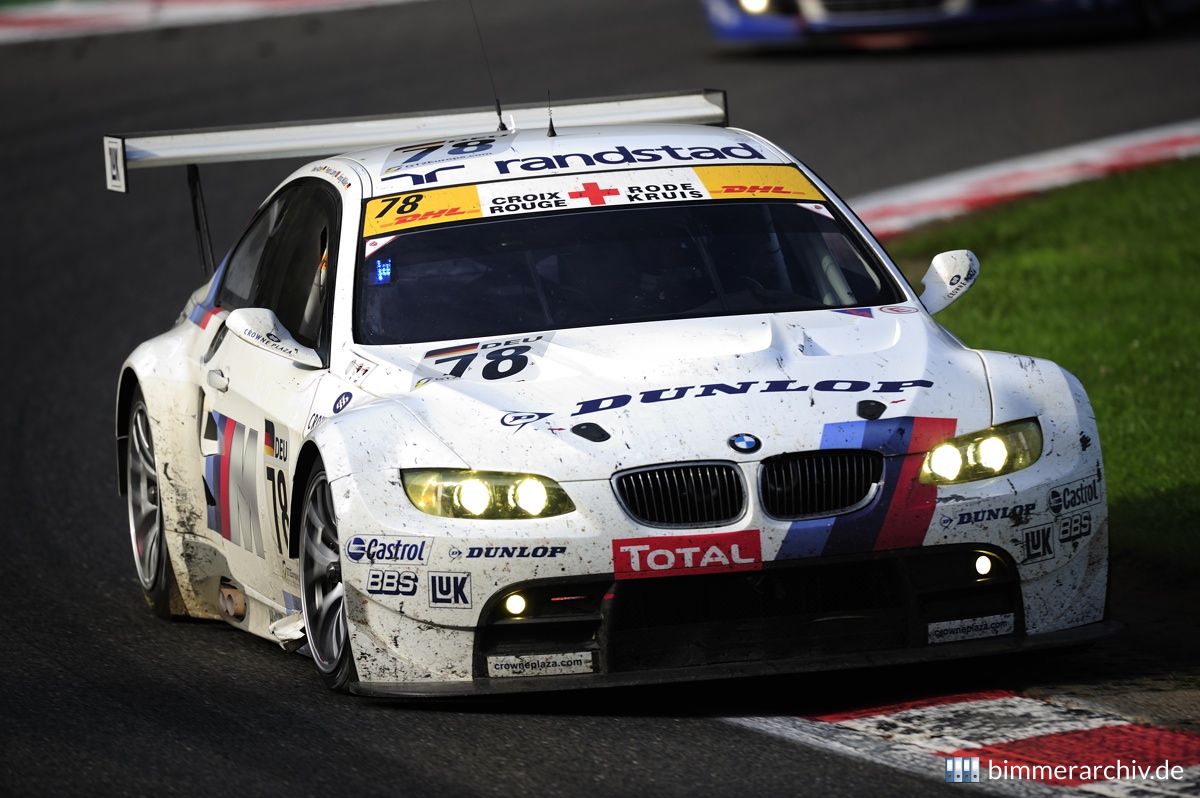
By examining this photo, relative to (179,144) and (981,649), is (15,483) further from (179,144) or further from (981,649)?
(981,649)

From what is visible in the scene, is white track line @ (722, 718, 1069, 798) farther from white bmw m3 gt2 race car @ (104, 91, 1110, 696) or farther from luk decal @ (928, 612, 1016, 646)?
luk decal @ (928, 612, 1016, 646)

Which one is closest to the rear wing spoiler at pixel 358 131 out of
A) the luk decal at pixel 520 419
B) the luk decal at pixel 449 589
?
the luk decal at pixel 520 419

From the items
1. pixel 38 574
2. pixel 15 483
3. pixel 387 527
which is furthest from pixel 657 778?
pixel 15 483

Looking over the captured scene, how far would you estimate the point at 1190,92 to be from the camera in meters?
17.4

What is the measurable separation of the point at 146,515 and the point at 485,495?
2573mm

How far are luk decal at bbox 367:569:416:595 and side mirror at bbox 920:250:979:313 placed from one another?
210cm

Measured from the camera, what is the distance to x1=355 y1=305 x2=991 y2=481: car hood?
5.45 m

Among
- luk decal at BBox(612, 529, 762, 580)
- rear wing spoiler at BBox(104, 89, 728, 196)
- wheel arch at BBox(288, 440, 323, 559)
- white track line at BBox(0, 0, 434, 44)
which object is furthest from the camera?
white track line at BBox(0, 0, 434, 44)

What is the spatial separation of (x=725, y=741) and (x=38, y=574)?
11.3ft

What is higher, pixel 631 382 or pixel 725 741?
pixel 631 382

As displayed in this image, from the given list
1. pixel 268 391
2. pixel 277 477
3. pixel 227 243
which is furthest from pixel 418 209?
pixel 227 243

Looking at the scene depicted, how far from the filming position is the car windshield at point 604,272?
638cm

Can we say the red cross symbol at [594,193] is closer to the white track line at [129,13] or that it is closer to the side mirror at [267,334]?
the side mirror at [267,334]

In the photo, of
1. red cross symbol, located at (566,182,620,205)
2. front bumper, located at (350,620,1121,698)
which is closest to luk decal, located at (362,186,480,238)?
red cross symbol, located at (566,182,620,205)
